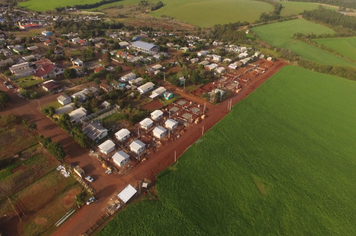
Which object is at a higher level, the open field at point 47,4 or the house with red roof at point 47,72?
the open field at point 47,4

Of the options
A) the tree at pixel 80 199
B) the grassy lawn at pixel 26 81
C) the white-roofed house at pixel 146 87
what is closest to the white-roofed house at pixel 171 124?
the white-roofed house at pixel 146 87

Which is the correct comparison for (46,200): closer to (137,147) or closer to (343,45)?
(137,147)

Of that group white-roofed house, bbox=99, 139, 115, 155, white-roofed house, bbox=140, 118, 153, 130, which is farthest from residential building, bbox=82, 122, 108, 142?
white-roofed house, bbox=140, 118, 153, 130

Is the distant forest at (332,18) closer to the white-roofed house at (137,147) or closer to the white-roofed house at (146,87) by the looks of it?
the white-roofed house at (146,87)

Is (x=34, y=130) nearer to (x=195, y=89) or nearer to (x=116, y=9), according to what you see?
(x=195, y=89)

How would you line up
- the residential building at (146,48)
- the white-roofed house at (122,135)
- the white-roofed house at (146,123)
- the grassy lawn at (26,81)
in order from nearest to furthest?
the white-roofed house at (122,135) → the white-roofed house at (146,123) → the grassy lawn at (26,81) → the residential building at (146,48)

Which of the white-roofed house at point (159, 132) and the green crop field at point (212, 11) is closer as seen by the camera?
the white-roofed house at point (159, 132)
